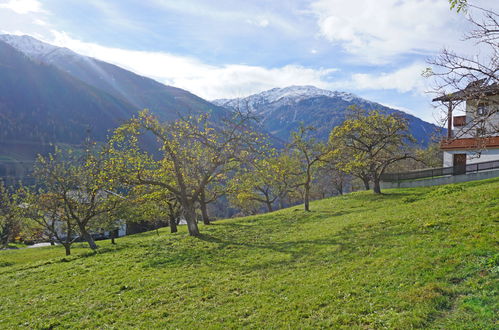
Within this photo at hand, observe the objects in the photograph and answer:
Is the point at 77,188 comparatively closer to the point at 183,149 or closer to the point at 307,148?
the point at 183,149

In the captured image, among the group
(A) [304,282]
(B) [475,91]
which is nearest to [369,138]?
(B) [475,91]

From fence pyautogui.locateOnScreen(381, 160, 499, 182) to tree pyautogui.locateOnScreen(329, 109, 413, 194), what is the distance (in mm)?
6703

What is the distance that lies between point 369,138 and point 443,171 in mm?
11945

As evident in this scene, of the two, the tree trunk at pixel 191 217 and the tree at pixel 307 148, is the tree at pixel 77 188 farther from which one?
the tree at pixel 307 148

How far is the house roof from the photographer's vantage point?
11.0 m

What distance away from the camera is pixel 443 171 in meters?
41.7

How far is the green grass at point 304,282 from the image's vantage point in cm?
974

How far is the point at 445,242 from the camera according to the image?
556 inches

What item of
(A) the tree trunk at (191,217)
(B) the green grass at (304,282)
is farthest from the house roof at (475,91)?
(A) the tree trunk at (191,217)

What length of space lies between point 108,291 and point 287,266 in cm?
932

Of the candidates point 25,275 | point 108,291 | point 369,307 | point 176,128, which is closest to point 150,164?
point 176,128

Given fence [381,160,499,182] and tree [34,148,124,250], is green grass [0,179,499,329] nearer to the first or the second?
tree [34,148,124,250]

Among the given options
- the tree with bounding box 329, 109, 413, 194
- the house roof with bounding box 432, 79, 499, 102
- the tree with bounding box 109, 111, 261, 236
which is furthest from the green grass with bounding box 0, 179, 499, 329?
the tree with bounding box 329, 109, 413, 194

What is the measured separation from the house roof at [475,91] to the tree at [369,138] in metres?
25.7
